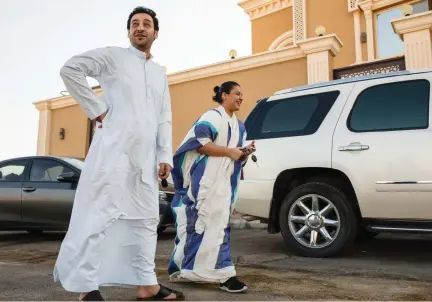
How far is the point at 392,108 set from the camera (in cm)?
423

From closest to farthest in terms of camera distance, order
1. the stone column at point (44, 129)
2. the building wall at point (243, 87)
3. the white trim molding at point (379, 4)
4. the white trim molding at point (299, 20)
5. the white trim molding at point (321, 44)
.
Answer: the white trim molding at point (321, 44)
the building wall at point (243, 87)
the white trim molding at point (379, 4)
the stone column at point (44, 129)
the white trim molding at point (299, 20)

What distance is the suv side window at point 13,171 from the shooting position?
6758 millimetres

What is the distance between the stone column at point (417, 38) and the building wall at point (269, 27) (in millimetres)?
8282

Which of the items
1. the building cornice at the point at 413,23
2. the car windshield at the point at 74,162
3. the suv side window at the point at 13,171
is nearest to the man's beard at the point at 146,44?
the car windshield at the point at 74,162

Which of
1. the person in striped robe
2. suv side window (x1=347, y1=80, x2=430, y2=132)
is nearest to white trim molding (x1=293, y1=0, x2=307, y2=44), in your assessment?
suv side window (x1=347, y1=80, x2=430, y2=132)

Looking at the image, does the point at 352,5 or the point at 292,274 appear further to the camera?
the point at 352,5

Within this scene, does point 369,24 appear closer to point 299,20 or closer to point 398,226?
point 299,20

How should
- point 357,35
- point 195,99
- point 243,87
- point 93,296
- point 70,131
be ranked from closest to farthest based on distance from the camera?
1. point 93,296
2. point 243,87
3. point 195,99
4. point 357,35
5. point 70,131

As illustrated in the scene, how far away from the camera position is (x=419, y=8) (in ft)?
41.0

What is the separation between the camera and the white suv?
397 centimetres


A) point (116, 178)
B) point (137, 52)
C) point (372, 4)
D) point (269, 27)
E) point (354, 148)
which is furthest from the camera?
point (269, 27)

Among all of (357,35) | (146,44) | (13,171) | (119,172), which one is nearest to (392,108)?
(146,44)

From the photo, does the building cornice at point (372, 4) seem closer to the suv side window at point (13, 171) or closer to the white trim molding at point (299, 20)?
the white trim molding at point (299, 20)

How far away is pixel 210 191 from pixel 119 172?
845 millimetres
